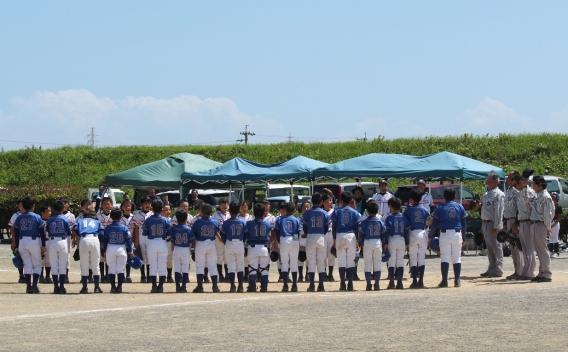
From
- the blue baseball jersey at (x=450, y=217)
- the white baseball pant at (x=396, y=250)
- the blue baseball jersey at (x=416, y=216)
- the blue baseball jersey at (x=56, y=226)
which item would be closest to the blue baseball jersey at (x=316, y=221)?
the white baseball pant at (x=396, y=250)

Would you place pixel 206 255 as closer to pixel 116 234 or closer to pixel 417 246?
pixel 116 234

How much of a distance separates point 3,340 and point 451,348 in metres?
4.78

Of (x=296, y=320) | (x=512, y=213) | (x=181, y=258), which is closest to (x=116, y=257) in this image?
(x=181, y=258)

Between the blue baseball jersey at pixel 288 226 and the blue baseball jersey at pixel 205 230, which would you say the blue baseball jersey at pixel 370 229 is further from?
the blue baseball jersey at pixel 205 230

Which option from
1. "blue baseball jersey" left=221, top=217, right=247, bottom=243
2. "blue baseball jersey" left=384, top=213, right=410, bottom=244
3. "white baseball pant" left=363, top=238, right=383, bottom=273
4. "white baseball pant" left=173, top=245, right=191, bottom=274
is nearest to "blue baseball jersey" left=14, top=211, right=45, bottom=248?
"white baseball pant" left=173, top=245, right=191, bottom=274

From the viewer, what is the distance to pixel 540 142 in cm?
4722

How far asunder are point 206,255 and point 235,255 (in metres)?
0.51

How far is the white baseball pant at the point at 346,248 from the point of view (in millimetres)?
15133

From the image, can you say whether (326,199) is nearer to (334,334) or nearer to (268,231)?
(268,231)

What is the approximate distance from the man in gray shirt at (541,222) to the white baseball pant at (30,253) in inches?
350

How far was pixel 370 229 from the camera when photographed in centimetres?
1498

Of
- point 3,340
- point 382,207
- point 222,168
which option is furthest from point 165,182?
point 3,340

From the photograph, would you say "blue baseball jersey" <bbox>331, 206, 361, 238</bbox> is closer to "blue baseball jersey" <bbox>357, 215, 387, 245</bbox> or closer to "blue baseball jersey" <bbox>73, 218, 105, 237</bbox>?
"blue baseball jersey" <bbox>357, 215, 387, 245</bbox>

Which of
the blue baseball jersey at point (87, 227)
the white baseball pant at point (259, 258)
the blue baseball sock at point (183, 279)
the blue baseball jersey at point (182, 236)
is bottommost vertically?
the blue baseball sock at point (183, 279)
